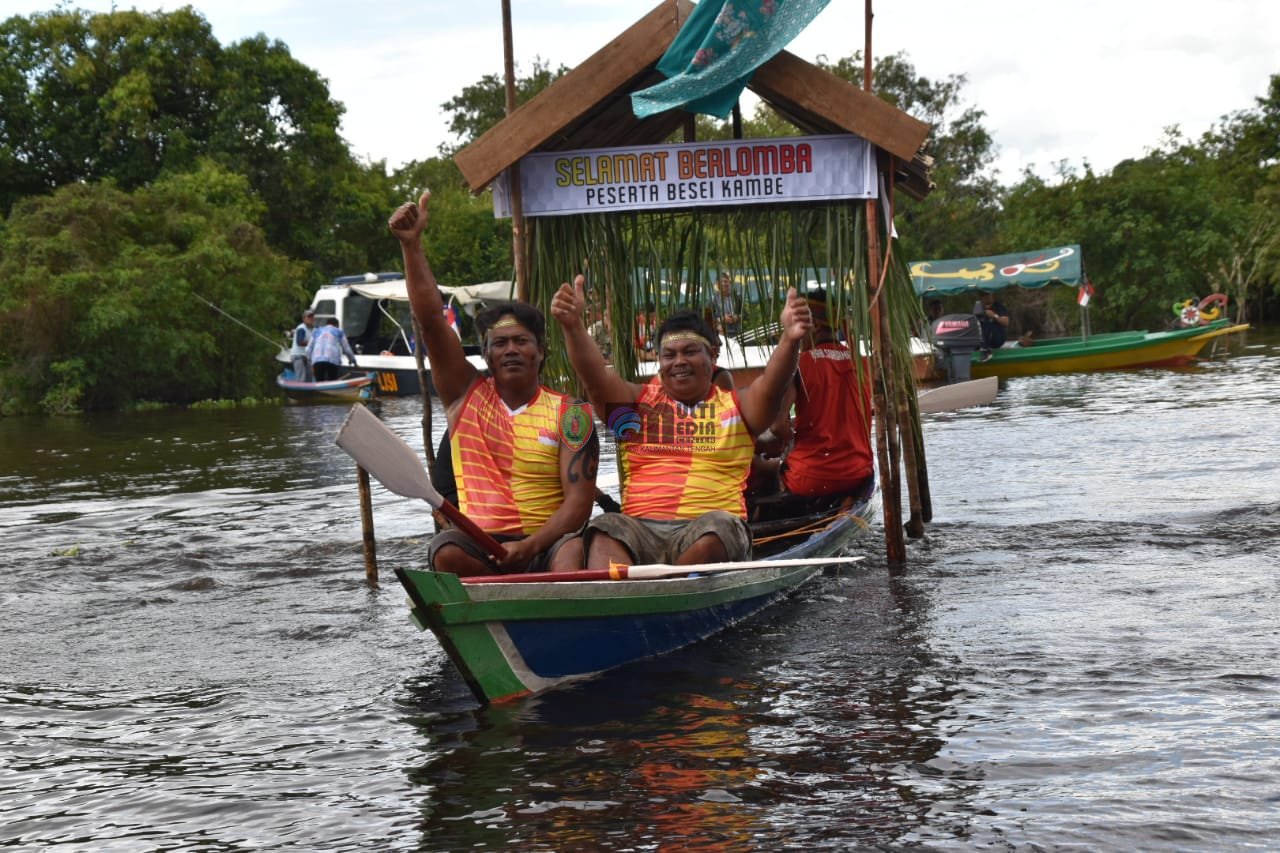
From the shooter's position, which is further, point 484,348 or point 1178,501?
point 1178,501

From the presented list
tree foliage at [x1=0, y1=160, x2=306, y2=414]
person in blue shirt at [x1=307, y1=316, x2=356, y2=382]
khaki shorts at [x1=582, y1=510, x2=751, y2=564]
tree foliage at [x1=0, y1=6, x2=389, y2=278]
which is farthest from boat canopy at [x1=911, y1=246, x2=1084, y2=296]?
khaki shorts at [x1=582, y1=510, x2=751, y2=564]

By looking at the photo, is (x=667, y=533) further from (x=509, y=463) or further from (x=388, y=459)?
(x=388, y=459)

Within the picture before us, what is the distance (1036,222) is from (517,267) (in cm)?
3394

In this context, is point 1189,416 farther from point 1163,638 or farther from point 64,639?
point 64,639

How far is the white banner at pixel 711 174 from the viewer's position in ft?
27.5

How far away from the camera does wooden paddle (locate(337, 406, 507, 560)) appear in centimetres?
563

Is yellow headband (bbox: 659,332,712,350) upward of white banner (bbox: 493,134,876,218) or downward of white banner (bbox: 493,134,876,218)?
downward

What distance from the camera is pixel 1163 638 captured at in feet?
21.7

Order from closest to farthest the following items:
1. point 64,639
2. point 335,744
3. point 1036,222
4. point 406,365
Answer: point 335,744, point 64,639, point 406,365, point 1036,222

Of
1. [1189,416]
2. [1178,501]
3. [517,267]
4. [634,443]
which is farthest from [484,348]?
[1189,416]

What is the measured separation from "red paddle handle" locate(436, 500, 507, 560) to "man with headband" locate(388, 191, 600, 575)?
347mm

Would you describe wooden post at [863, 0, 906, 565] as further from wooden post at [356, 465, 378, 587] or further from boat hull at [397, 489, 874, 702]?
wooden post at [356, 465, 378, 587]

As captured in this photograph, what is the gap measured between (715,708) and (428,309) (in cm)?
221

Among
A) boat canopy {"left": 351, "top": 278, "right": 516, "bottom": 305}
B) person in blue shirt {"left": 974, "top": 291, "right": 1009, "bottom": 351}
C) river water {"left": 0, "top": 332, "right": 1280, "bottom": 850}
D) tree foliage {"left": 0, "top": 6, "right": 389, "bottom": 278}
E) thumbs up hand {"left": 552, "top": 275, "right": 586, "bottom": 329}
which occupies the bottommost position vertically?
river water {"left": 0, "top": 332, "right": 1280, "bottom": 850}
